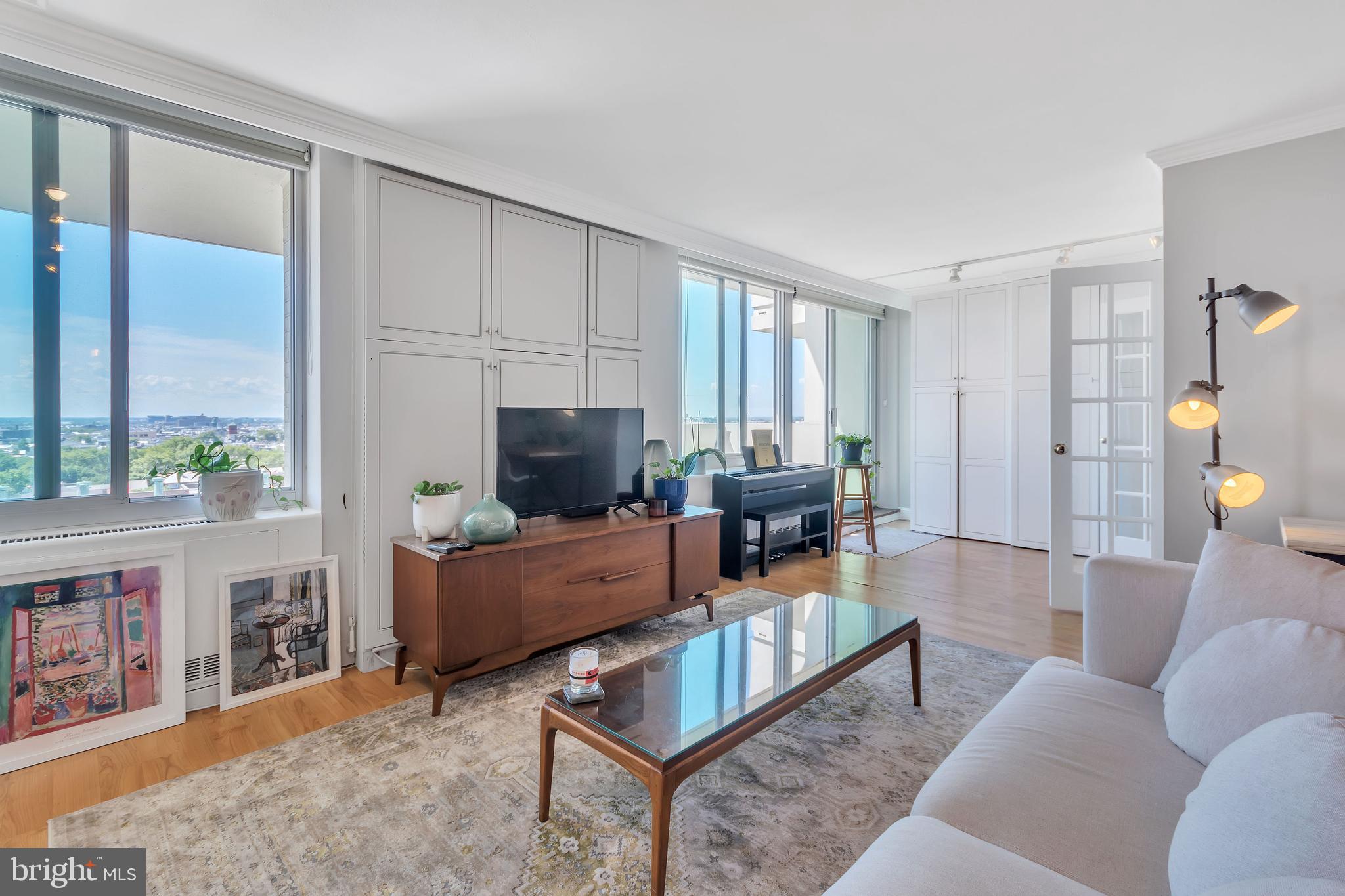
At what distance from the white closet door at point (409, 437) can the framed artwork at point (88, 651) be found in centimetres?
73

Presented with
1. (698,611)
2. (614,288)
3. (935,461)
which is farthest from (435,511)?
(935,461)

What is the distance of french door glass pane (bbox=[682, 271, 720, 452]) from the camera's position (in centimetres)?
466

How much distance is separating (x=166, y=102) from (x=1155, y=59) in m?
3.87

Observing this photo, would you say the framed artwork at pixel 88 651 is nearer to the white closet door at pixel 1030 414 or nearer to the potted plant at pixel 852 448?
the potted plant at pixel 852 448

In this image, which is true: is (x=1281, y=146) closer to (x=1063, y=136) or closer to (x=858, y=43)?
(x=1063, y=136)

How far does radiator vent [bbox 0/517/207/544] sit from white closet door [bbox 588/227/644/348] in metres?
2.23

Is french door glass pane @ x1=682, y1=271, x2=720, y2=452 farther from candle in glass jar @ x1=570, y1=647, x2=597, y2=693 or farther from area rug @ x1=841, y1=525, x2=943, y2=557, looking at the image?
candle in glass jar @ x1=570, y1=647, x2=597, y2=693

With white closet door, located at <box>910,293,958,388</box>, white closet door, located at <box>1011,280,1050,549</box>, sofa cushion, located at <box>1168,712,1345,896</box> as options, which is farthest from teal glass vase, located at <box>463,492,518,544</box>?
white closet door, located at <box>910,293,958,388</box>

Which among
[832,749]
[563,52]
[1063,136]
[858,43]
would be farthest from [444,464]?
[1063,136]

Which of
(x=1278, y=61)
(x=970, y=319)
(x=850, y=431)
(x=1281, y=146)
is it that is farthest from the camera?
(x=850, y=431)

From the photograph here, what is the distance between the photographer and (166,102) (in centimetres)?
239

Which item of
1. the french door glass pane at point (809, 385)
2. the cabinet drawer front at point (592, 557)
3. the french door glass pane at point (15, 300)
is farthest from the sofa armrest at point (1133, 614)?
the french door glass pane at point (809, 385)

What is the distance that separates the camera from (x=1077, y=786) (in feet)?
3.95

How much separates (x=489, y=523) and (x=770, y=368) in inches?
137
